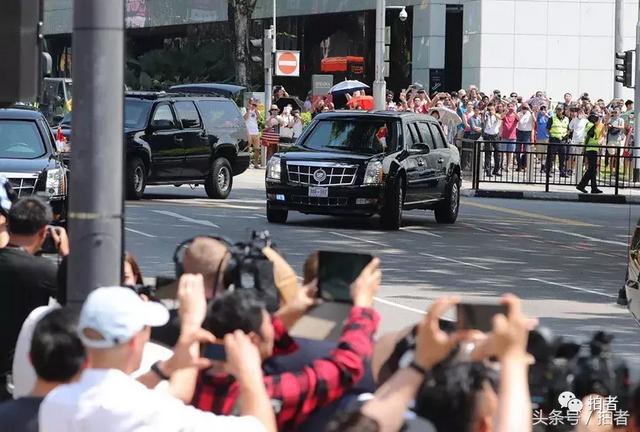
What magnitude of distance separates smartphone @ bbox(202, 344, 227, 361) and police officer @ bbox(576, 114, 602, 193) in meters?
26.8

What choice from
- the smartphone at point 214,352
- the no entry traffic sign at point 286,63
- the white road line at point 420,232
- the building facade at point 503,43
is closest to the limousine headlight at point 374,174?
the white road line at point 420,232

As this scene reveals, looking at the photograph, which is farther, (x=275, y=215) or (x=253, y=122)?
(x=253, y=122)

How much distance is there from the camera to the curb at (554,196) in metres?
31.1

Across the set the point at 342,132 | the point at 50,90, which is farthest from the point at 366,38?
the point at 342,132

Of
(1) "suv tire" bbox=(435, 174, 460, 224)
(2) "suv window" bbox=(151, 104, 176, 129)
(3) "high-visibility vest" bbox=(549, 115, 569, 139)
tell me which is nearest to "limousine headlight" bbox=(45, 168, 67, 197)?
(1) "suv tire" bbox=(435, 174, 460, 224)

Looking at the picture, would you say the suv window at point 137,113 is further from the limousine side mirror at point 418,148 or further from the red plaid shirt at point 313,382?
the red plaid shirt at point 313,382

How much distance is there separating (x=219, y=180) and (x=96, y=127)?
73.8 feet

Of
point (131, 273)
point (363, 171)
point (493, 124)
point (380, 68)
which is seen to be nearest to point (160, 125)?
point (363, 171)

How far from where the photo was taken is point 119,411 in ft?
15.6

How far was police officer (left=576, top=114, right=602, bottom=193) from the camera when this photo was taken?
3172 centimetres

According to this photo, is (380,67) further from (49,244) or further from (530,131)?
(49,244)

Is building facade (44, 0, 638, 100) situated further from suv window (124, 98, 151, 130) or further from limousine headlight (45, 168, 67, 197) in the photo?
limousine headlight (45, 168, 67, 197)

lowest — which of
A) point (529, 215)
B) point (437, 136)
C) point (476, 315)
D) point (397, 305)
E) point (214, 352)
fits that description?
point (397, 305)

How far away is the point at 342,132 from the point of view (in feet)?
77.4
